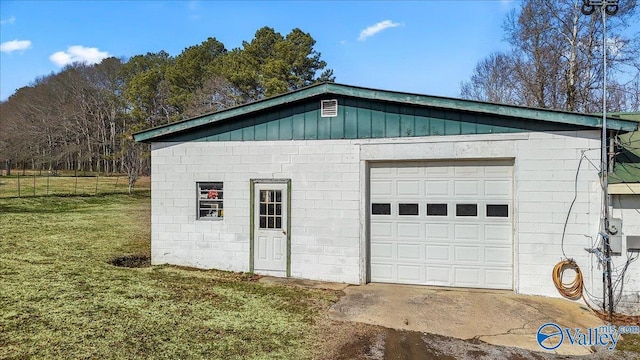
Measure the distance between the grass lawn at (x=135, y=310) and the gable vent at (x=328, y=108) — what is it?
3421 mm

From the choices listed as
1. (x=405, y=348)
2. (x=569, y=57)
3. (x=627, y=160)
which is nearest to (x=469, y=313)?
(x=405, y=348)

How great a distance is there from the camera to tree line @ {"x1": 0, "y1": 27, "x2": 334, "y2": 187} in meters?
29.7

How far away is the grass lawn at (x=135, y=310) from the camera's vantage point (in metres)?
4.55

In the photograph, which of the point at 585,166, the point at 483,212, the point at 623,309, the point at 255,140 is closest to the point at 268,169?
the point at 255,140

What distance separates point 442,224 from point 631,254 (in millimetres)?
2902

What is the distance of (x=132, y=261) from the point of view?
943 centimetres

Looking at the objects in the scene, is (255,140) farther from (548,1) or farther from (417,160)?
(548,1)

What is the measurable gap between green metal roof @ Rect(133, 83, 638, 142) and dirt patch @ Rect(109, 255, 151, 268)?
2.89m

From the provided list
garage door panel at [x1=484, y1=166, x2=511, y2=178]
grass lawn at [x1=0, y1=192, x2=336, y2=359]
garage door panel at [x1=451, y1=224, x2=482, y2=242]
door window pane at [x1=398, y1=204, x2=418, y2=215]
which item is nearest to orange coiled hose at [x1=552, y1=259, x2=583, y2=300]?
garage door panel at [x1=451, y1=224, x2=482, y2=242]

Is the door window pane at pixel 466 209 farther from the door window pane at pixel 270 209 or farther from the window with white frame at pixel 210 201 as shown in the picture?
the window with white frame at pixel 210 201

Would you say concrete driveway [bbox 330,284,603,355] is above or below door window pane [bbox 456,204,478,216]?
below

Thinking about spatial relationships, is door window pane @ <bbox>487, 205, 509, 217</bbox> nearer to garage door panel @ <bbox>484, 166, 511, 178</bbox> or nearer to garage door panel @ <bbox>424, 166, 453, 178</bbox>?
garage door panel @ <bbox>484, 166, 511, 178</bbox>

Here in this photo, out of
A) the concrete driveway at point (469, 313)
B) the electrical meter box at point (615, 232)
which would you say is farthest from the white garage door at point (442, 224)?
the electrical meter box at point (615, 232)

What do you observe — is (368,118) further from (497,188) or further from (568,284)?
(568,284)
